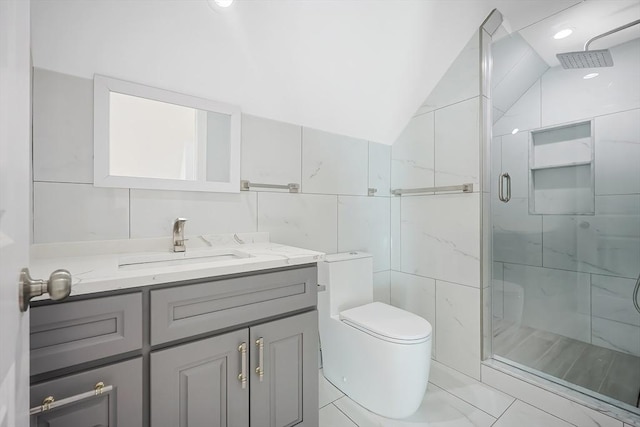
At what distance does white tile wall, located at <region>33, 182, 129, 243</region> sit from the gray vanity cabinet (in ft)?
2.28

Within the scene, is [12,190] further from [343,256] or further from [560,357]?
Answer: [560,357]

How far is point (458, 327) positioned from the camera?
1.92 m

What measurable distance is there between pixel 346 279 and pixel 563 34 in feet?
6.71

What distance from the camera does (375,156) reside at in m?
2.29

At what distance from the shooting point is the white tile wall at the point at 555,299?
199 cm

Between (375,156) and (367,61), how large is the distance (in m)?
0.73

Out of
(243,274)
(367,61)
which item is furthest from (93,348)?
(367,61)

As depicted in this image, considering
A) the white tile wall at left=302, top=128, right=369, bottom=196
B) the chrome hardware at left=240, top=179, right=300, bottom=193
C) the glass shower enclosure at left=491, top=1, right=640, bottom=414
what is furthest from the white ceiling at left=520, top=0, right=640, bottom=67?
the chrome hardware at left=240, top=179, right=300, bottom=193

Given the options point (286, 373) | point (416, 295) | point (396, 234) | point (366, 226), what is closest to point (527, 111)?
point (396, 234)

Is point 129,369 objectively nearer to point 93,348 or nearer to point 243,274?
point 93,348

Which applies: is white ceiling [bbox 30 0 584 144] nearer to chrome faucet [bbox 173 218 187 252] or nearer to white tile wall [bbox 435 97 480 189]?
white tile wall [bbox 435 97 480 189]

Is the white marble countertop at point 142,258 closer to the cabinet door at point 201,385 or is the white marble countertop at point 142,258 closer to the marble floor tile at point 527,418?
the cabinet door at point 201,385

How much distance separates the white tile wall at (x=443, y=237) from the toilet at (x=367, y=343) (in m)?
0.48

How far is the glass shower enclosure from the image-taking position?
1724mm
